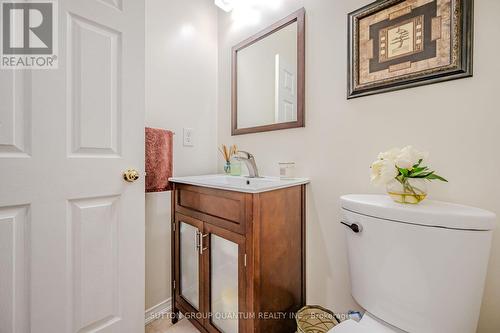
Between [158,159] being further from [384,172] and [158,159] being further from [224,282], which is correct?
[384,172]

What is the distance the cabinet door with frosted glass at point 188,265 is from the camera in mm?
1131

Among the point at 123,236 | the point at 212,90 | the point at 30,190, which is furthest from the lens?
the point at 212,90

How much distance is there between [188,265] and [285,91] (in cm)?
114

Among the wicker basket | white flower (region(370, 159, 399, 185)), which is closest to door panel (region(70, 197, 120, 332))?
the wicker basket

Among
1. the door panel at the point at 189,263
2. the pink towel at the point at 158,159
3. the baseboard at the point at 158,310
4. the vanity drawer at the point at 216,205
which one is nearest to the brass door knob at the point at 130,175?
the pink towel at the point at 158,159

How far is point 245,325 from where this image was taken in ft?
3.01

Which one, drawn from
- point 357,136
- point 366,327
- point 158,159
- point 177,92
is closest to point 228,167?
point 158,159

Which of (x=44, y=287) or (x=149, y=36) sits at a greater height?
(x=149, y=36)

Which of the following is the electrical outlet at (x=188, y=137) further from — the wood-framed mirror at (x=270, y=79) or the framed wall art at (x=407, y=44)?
the framed wall art at (x=407, y=44)

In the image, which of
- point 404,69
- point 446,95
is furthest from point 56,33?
point 446,95

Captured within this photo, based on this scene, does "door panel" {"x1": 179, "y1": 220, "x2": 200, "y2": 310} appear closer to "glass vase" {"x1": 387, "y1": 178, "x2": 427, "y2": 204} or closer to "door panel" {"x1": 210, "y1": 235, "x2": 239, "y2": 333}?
"door panel" {"x1": 210, "y1": 235, "x2": 239, "y2": 333}

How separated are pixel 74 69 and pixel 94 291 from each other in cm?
91

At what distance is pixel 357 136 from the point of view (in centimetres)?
103

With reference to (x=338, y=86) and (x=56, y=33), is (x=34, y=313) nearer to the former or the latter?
(x=56, y=33)
